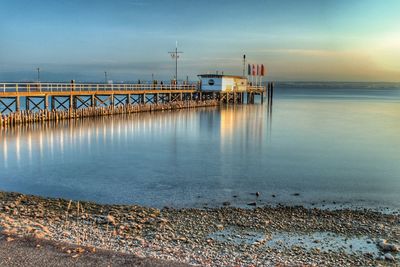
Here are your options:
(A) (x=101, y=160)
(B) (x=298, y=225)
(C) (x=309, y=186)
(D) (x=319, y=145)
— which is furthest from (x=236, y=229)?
(D) (x=319, y=145)

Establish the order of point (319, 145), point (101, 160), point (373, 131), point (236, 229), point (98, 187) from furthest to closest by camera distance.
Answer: point (373, 131)
point (319, 145)
point (101, 160)
point (98, 187)
point (236, 229)

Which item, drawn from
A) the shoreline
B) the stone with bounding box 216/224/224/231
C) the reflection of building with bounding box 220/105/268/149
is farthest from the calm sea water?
the stone with bounding box 216/224/224/231

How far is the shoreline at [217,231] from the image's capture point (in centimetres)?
1012

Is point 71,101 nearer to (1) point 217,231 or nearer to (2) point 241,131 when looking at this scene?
(2) point 241,131

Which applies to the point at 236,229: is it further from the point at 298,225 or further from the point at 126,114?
the point at 126,114

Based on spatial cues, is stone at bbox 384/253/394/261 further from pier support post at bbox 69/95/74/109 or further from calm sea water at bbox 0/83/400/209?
pier support post at bbox 69/95/74/109

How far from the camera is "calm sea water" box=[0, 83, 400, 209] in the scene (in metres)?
17.1

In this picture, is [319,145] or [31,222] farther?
[319,145]

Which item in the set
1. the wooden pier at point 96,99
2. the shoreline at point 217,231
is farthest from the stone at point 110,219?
the wooden pier at point 96,99

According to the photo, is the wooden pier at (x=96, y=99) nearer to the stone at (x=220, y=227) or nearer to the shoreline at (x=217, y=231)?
the shoreline at (x=217, y=231)

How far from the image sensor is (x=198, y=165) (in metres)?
23.5

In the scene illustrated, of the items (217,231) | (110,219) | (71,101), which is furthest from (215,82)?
(217,231)

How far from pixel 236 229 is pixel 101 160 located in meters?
13.8

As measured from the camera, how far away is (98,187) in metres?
18.2
